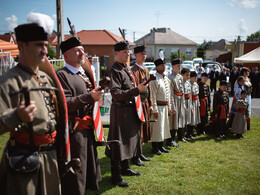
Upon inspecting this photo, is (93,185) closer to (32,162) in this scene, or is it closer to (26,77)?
(32,162)

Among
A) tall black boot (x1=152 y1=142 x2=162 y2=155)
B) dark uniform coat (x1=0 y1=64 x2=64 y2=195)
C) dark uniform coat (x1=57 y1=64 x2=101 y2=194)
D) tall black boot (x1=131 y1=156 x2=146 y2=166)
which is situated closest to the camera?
dark uniform coat (x1=0 y1=64 x2=64 y2=195)

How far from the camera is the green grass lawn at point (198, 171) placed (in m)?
3.80

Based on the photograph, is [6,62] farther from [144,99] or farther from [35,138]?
[35,138]

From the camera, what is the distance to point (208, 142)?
6.37 meters

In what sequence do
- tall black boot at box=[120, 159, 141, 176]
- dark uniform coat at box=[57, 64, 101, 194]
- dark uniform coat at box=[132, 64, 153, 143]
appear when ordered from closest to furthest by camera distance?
dark uniform coat at box=[57, 64, 101, 194]
tall black boot at box=[120, 159, 141, 176]
dark uniform coat at box=[132, 64, 153, 143]

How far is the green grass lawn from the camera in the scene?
12.5 ft

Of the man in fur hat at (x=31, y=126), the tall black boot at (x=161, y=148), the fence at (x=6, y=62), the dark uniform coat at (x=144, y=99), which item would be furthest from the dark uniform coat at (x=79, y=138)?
the fence at (x=6, y=62)

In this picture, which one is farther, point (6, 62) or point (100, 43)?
point (100, 43)

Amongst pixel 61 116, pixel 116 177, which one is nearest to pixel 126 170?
pixel 116 177

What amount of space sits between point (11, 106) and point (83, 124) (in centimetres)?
96

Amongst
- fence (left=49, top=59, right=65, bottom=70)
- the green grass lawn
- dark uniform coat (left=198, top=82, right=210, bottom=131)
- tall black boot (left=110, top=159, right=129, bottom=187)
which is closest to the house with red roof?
fence (left=49, top=59, right=65, bottom=70)

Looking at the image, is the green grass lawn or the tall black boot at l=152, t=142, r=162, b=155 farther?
the tall black boot at l=152, t=142, r=162, b=155

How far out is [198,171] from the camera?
4.48 m

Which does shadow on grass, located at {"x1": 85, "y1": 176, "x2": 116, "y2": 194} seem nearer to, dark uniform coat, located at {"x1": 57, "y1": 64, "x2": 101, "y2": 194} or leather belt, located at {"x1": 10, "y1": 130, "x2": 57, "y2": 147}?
dark uniform coat, located at {"x1": 57, "y1": 64, "x2": 101, "y2": 194}
